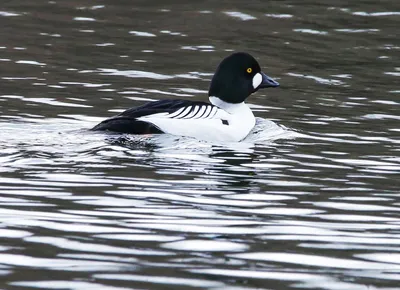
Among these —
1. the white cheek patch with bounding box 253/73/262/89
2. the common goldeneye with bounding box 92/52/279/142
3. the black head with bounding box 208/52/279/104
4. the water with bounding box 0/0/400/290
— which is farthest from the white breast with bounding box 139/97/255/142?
the white cheek patch with bounding box 253/73/262/89

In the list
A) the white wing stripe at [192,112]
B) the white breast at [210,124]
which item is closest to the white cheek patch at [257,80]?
the white breast at [210,124]

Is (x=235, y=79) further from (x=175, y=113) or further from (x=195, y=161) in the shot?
(x=195, y=161)

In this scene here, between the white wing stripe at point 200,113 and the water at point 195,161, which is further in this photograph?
the white wing stripe at point 200,113

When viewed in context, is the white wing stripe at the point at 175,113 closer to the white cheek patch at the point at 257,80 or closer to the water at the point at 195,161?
the water at the point at 195,161

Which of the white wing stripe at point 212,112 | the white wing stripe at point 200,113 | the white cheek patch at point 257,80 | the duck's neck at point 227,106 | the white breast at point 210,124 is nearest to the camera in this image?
the white breast at point 210,124

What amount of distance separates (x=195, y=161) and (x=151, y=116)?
1171mm

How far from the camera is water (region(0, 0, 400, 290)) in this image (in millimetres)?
5680

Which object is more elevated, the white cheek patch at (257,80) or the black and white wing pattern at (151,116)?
the white cheek patch at (257,80)

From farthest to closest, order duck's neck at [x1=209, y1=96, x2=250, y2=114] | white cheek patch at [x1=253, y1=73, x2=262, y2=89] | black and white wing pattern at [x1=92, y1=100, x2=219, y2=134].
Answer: white cheek patch at [x1=253, y1=73, x2=262, y2=89] < duck's neck at [x1=209, y1=96, x2=250, y2=114] < black and white wing pattern at [x1=92, y1=100, x2=219, y2=134]

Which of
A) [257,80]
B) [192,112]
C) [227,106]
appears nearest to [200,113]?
[192,112]

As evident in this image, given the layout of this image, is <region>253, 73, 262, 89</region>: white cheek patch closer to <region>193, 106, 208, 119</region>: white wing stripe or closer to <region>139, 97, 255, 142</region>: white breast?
<region>139, 97, 255, 142</region>: white breast

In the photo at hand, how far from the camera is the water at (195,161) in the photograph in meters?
5.68

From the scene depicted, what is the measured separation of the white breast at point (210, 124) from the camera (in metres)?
10.1

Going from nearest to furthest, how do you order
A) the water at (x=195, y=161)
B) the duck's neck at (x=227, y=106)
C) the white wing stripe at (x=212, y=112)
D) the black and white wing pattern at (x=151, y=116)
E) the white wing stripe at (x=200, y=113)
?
the water at (x=195, y=161)
the black and white wing pattern at (x=151, y=116)
the white wing stripe at (x=200, y=113)
the white wing stripe at (x=212, y=112)
the duck's neck at (x=227, y=106)
